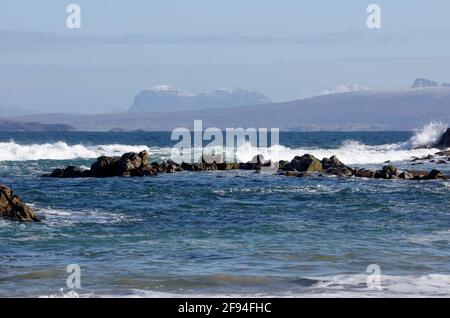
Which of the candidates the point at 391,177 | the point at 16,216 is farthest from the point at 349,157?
the point at 16,216

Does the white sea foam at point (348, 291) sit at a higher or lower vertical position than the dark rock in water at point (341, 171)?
lower

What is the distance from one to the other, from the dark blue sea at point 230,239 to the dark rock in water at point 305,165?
509 cm

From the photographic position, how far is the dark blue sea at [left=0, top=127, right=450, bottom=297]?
53.5 ft

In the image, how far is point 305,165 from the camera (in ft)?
141

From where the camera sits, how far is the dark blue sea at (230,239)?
642 inches

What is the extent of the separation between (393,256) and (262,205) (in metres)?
10.2

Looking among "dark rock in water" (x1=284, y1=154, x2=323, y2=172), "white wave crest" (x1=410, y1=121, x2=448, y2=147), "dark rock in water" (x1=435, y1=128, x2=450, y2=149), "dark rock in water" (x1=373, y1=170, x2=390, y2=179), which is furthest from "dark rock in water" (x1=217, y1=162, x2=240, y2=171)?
"white wave crest" (x1=410, y1=121, x2=448, y2=147)

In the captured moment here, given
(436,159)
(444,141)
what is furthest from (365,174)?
(444,141)

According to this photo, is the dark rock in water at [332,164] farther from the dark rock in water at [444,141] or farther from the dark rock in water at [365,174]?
the dark rock in water at [444,141]

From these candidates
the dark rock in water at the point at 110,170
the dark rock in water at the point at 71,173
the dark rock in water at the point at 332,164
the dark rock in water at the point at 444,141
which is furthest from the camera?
the dark rock in water at the point at 444,141

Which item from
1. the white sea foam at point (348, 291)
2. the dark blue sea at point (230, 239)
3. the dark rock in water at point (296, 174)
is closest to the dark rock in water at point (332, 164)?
the dark rock in water at point (296, 174)

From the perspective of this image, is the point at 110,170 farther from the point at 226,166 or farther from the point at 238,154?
the point at 238,154

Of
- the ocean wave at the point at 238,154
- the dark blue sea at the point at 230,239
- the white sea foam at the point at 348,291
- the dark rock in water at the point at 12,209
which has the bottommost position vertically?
the white sea foam at the point at 348,291

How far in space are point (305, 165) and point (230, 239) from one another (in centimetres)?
2184
